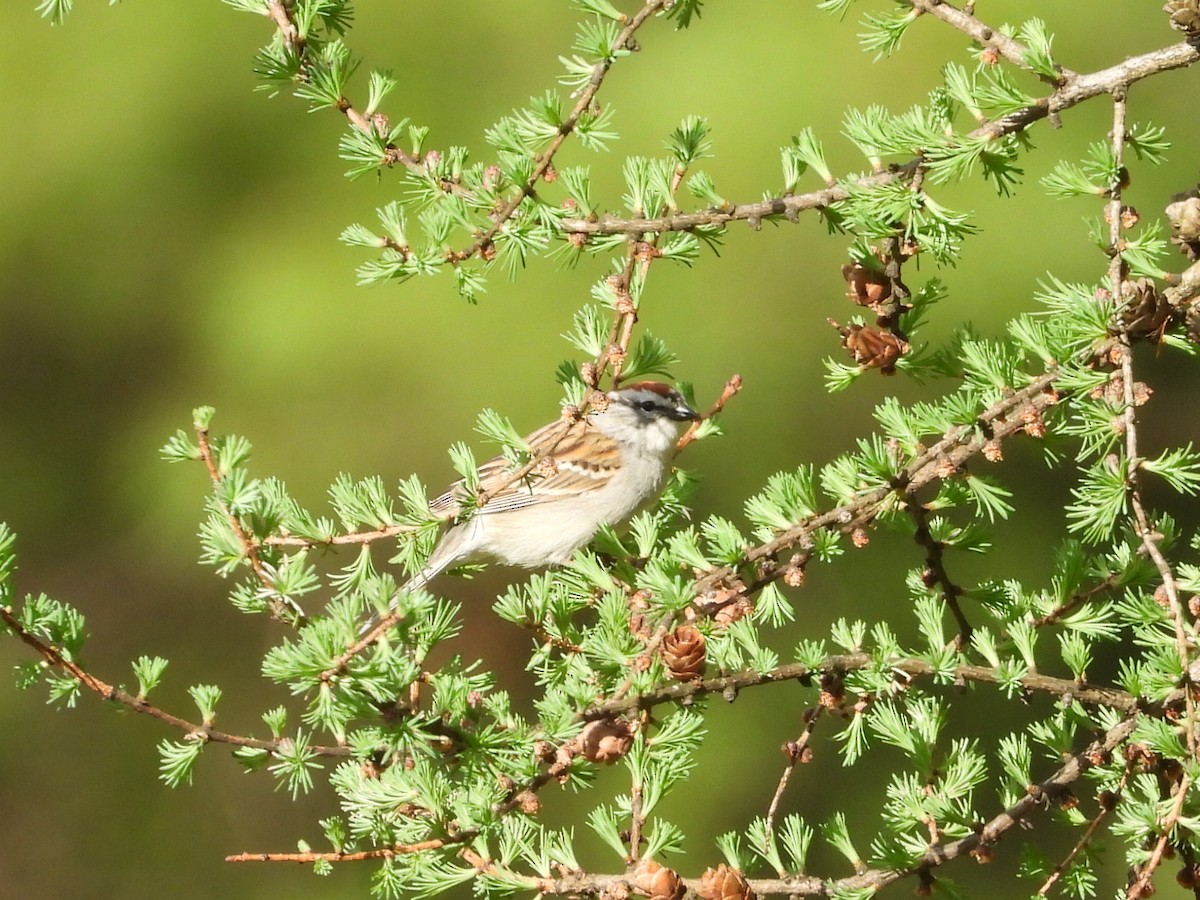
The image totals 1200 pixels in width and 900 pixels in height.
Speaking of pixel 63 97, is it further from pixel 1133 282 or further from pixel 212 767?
pixel 1133 282

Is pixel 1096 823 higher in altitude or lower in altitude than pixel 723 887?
higher

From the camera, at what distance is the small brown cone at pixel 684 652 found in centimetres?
194

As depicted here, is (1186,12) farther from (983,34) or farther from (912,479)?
(912,479)

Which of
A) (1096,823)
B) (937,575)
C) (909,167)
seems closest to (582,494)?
(937,575)

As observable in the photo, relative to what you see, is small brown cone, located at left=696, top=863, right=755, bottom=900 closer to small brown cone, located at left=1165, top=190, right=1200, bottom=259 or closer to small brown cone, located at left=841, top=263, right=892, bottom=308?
small brown cone, located at left=841, top=263, right=892, bottom=308

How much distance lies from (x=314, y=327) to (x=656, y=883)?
4.03 m

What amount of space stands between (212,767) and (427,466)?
1779 mm

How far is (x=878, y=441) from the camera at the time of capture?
1.91m

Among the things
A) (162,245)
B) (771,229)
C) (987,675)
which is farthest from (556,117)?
(162,245)

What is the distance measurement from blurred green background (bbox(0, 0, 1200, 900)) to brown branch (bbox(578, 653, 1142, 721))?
303 cm

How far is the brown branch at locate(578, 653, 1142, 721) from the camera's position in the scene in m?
1.89

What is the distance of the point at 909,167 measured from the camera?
76.3 inches

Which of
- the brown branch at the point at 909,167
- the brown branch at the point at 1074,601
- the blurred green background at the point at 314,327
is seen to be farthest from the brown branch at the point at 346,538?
the blurred green background at the point at 314,327

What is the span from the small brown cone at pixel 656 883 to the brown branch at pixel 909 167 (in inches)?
36.2
